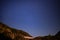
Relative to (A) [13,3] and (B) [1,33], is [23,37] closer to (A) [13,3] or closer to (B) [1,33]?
(B) [1,33]

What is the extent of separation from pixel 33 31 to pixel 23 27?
0.87 ft

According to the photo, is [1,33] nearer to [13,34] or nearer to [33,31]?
[13,34]

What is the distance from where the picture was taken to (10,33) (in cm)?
412

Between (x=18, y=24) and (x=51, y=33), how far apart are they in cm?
84

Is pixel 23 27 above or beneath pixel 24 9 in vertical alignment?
beneath

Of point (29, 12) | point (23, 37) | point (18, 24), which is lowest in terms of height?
point (23, 37)

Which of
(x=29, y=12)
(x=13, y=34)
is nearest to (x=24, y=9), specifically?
(x=29, y=12)

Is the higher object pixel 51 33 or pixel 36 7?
pixel 36 7

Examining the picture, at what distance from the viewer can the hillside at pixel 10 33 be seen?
403 centimetres

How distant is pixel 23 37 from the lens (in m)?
4.12

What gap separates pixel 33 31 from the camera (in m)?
4.06

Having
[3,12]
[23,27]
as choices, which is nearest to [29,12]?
[23,27]

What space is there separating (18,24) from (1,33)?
469mm

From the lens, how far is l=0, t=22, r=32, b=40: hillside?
403cm
